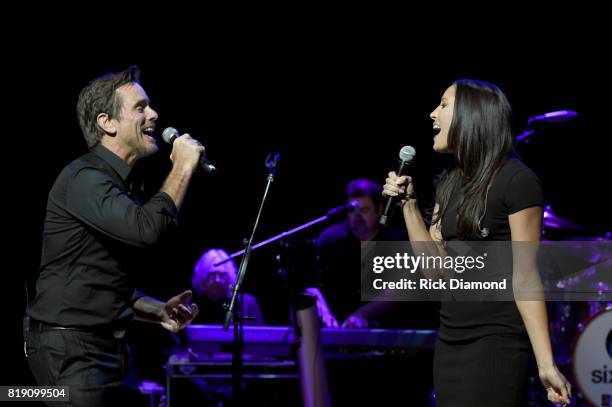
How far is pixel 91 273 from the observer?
8.32 ft

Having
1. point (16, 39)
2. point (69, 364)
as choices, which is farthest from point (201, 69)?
point (69, 364)

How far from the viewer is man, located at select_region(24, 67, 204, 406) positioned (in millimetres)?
2438

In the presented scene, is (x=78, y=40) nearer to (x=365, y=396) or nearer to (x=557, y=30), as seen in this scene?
(x=365, y=396)

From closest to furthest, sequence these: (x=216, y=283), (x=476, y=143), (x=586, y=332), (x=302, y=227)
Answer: (x=476, y=143) < (x=302, y=227) < (x=586, y=332) < (x=216, y=283)

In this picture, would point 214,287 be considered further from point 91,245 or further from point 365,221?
point 91,245

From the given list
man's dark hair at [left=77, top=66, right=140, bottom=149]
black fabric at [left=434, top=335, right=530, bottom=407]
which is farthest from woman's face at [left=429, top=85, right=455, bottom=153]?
man's dark hair at [left=77, top=66, right=140, bottom=149]

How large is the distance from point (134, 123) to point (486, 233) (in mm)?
1439

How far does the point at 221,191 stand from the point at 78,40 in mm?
1782

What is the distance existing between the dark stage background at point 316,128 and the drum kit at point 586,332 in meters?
0.65

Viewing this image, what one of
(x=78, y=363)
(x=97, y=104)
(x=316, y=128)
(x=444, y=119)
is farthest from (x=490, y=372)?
(x=316, y=128)

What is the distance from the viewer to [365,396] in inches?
198

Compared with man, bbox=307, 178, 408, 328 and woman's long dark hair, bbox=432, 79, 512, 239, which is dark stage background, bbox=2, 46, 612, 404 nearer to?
man, bbox=307, 178, 408, 328

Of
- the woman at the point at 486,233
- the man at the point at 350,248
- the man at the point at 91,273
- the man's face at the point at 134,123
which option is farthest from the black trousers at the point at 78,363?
the man at the point at 350,248

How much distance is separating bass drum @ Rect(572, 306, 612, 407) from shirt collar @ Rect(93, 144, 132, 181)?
3845mm
